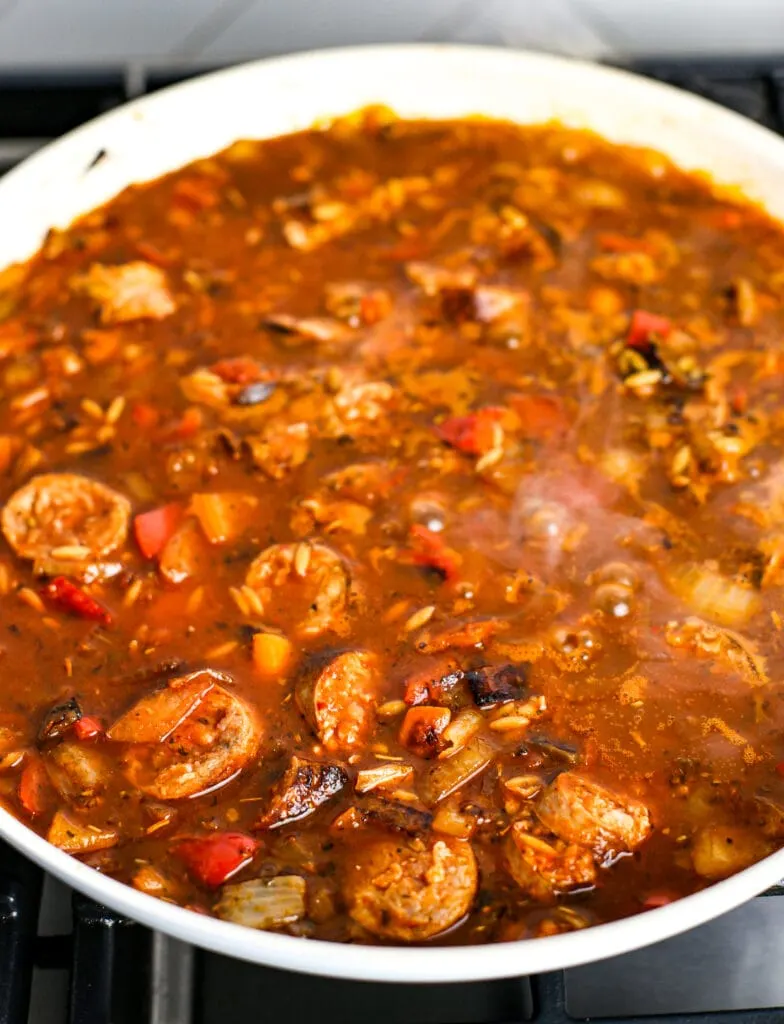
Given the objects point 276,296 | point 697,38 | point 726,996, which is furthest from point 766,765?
point 697,38

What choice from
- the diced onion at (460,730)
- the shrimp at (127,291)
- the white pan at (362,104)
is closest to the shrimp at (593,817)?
the diced onion at (460,730)

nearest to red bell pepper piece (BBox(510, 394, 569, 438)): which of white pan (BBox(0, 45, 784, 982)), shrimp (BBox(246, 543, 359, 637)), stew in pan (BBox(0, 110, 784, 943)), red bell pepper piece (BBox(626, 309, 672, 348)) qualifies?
stew in pan (BBox(0, 110, 784, 943))

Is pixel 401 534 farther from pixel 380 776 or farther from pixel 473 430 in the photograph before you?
pixel 380 776

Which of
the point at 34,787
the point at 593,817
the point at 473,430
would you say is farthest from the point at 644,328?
the point at 34,787

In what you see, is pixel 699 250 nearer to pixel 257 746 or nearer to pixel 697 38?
pixel 697 38

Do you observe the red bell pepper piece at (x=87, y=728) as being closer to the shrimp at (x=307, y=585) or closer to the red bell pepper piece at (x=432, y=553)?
the shrimp at (x=307, y=585)

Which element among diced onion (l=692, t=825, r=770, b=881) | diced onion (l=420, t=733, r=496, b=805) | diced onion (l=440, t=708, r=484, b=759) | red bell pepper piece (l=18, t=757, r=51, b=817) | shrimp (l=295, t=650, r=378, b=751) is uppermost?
red bell pepper piece (l=18, t=757, r=51, b=817)

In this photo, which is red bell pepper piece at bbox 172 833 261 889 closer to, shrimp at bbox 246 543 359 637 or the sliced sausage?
the sliced sausage
